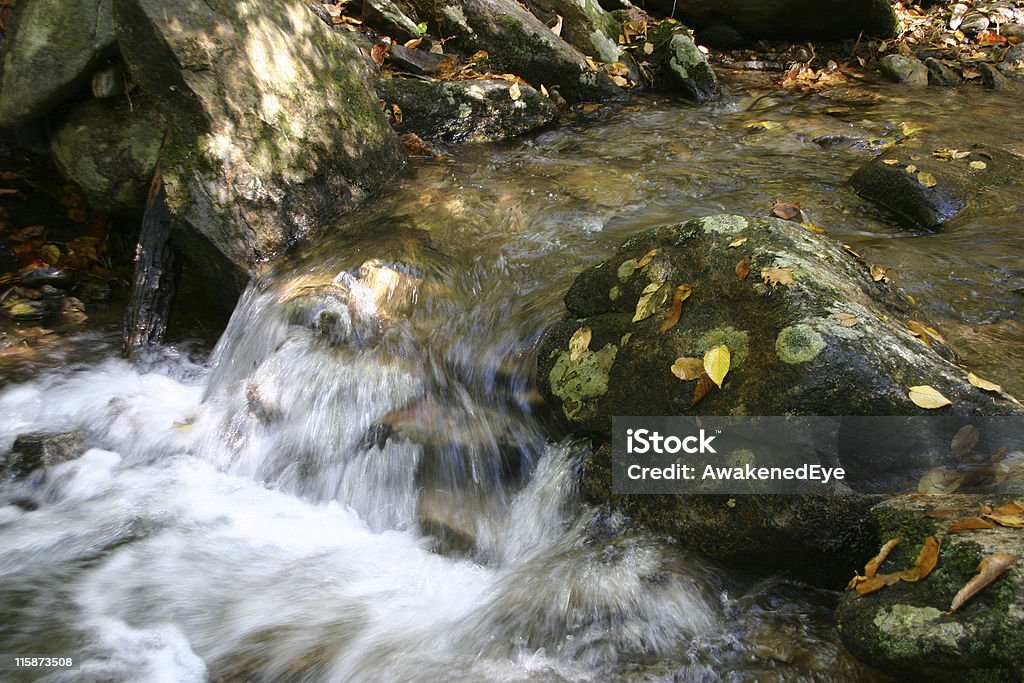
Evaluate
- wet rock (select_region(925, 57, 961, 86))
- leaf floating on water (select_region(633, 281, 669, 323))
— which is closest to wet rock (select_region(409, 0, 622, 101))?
wet rock (select_region(925, 57, 961, 86))

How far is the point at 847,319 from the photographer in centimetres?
270

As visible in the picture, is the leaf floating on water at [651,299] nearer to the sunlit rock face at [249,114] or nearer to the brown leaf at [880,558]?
the brown leaf at [880,558]

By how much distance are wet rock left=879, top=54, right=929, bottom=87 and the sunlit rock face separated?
6866 mm

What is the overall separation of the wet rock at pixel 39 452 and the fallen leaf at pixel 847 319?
4181mm

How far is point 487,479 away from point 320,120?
301 centimetres

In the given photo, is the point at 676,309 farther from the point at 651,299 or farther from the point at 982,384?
the point at 982,384

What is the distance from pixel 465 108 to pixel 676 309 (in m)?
4.27

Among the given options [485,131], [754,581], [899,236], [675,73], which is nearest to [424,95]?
[485,131]

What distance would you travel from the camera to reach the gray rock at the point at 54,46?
505cm

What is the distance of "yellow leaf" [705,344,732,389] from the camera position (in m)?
2.89

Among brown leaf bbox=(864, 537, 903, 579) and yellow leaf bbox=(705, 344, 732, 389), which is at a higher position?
yellow leaf bbox=(705, 344, 732, 389)

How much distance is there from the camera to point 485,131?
6.82 meters

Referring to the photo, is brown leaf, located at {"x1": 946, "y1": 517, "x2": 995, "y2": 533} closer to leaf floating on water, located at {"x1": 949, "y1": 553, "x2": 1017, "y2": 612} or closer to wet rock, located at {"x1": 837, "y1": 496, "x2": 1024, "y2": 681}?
wet rock, located at {"x1": 837, "y1": 496, "x2": 1024, "y2": 681}

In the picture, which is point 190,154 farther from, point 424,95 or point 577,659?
point 577,659
